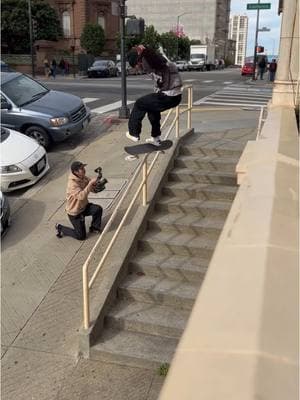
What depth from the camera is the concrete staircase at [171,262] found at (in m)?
5.12

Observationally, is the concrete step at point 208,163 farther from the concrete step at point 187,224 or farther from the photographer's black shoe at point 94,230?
the photographer's black shoe at point 94,230

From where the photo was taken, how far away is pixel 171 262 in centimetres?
619

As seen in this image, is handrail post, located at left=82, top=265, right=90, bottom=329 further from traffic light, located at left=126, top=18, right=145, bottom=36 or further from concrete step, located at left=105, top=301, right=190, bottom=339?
traffic light, located at left=126, top=18, right=145, bottom=36

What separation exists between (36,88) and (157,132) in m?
6.86

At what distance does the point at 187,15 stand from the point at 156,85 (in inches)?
5317

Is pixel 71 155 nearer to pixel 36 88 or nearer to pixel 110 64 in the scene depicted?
pixel 36 88

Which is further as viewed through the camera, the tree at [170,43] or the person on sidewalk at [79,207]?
the tree at [170,43]

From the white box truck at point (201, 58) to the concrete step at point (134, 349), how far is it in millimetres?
57542

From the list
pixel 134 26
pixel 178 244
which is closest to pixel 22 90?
pixel 134 26

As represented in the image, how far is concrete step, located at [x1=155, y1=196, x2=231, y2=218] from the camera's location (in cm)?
700

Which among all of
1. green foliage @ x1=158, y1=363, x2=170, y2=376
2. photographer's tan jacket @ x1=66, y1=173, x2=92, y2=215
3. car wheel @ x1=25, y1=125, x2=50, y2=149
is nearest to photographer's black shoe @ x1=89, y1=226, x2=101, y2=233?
photographer's tan jacket @ x1=66, y1=173, x2=92, y2=215

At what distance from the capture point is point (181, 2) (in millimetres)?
133875

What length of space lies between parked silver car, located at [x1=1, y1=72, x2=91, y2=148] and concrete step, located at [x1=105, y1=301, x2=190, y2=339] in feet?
21.6

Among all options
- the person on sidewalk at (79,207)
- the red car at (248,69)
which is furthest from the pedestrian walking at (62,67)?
the person on sidewalk at (79,207)
